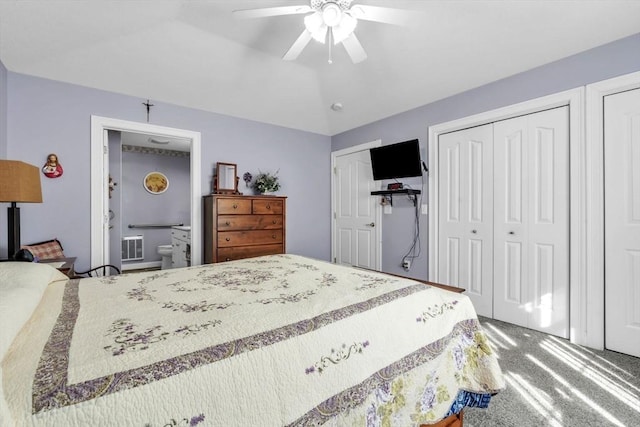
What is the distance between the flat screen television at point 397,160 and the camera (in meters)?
3.31

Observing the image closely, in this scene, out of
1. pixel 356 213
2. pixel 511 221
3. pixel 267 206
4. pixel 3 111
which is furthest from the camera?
pixel 356 213

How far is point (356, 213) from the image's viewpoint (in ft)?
14.1

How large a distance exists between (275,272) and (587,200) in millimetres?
2525

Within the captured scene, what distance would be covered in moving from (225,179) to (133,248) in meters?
3.29

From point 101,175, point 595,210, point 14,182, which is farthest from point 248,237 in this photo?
point 595,210

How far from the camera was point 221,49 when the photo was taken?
2852 mm

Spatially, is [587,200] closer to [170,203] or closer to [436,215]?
[436,215]

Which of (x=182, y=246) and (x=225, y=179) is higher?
(x=225, y=179)

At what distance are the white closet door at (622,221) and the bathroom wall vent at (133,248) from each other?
21.9ft

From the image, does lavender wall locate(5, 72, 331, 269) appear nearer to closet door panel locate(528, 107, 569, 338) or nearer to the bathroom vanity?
the bathroom vanity

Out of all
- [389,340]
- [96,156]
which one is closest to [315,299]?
[389,340]

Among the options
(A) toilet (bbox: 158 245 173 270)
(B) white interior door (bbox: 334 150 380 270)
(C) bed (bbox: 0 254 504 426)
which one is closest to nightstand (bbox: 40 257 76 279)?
(C) bed (bbox: 0 254 504 426)

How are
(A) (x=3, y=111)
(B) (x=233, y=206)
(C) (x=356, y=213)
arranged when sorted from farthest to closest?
(C) (x=356, y=213)
(B) (x=233, y=206)
(A) (x=3, y=111)

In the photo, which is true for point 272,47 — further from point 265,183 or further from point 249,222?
point 249,222
